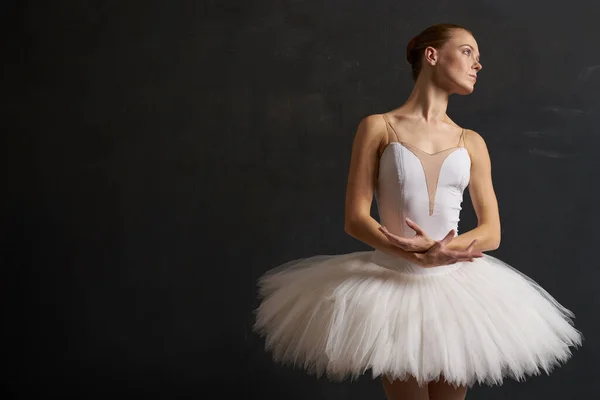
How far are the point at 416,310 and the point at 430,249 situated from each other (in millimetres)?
141

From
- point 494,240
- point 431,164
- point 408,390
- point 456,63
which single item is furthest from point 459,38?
point 408,390

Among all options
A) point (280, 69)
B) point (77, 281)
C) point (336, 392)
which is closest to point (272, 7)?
point (280, 69)

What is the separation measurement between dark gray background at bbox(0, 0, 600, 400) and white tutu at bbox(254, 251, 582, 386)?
0.78m

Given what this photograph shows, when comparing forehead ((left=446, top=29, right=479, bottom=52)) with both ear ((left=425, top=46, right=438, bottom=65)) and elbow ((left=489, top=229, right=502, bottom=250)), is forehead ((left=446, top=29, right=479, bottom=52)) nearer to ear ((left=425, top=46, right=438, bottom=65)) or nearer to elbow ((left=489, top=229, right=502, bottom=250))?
ear ((left=425, top=46, right=438, bottom=65))

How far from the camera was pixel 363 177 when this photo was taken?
5.90 ft

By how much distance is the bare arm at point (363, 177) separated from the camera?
5.75 ft

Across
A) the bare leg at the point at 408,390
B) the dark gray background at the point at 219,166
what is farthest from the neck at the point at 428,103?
the dark gray background at the point at 219,166

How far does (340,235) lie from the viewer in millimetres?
2631

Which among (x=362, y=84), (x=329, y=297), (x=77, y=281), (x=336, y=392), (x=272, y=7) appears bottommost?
(x=336, y=392)

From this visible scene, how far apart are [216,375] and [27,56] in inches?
53.4

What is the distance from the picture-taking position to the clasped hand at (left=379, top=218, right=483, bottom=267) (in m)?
1.63

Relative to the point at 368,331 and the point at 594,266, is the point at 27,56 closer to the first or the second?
the point at 368,331

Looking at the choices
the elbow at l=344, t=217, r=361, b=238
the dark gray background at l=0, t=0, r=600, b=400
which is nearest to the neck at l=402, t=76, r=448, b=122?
the elbow at l=344, t=217, r=361, b=238

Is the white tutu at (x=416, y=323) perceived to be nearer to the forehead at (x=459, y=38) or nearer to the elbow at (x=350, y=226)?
the elbow at (x=350, y=226)
